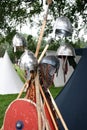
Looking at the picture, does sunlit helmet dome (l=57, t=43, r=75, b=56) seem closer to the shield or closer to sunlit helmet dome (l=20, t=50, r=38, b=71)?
sunlit helmet dome (l=20, t=50, r=38, b=71)

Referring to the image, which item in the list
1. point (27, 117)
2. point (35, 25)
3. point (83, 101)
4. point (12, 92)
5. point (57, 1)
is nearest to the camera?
point (27, 117)

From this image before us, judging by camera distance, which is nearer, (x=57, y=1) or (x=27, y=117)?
(x=27, y=117)

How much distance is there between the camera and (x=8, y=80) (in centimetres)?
916

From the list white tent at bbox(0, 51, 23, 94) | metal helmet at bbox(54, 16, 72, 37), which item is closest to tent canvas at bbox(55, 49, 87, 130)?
metal helmet at bbox(54, 16, 72, 37)

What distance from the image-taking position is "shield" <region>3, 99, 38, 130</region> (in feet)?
10.2

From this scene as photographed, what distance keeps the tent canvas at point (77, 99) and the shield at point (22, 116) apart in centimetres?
106

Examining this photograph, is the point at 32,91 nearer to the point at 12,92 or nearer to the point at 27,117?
the point at 27,117

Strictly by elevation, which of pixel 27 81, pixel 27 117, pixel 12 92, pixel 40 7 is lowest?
pixel 12 92

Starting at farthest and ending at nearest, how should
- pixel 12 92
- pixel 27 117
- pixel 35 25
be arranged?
pixel 35 25, pixel 12 92, pixel 27 117

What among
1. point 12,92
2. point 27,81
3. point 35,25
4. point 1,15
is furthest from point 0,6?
point 27,81

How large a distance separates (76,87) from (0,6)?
6.68 meters

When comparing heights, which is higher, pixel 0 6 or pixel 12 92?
pixel 0 6

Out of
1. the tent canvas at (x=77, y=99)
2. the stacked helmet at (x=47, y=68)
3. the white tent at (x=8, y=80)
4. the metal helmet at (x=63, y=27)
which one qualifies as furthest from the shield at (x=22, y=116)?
the white tent at (x=8, y=80)

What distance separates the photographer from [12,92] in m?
9.12
